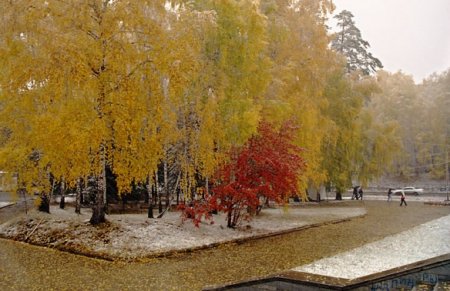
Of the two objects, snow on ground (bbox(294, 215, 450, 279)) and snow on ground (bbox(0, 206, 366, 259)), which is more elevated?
snow on ground (bbox(0, 206, 366, 259))

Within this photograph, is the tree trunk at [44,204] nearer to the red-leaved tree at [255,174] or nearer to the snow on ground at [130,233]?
the snow on ground at [130,233]

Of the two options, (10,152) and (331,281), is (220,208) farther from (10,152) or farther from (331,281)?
(331,281)

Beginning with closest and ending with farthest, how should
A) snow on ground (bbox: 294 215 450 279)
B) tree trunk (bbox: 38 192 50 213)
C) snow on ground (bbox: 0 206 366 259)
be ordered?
snow on ground (bbox: 294 215 450 279)
snow on ground (bbox: 0 206 366 259)
tree trunk (bbox: 38 192 50 213)

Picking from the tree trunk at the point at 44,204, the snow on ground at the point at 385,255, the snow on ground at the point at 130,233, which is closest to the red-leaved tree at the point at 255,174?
the snow on ground at the point at 130,233

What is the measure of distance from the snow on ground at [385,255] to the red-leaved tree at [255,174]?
450 cm

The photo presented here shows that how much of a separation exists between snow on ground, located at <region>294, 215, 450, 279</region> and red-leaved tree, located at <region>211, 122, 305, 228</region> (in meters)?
4.50

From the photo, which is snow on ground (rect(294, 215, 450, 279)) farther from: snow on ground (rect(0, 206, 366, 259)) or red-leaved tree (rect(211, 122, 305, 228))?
snow on ground (rect(0, 206, 366, 259))

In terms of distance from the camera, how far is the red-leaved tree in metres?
17.8

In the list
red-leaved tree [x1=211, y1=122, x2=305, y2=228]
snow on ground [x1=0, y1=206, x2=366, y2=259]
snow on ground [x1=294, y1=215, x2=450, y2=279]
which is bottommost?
snow on ground [x1=294, y1=215, x2=450, y2=279]

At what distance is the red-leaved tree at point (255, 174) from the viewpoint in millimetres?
17797

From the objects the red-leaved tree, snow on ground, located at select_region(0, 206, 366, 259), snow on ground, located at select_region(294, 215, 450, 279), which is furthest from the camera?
the red-leaved tree

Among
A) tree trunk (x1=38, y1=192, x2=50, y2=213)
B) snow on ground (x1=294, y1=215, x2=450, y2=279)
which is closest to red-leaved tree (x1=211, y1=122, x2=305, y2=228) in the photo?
snow on ground (x1=294, y1=215, x2=450, y2=279)

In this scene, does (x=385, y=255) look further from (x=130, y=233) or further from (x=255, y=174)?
(x=130, y=233)

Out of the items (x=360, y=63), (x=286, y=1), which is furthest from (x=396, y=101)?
(x=286, y=1)
